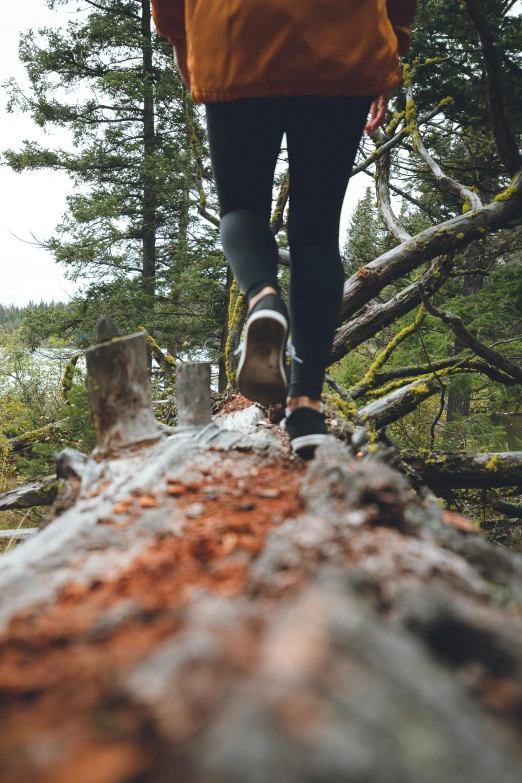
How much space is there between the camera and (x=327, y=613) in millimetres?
417

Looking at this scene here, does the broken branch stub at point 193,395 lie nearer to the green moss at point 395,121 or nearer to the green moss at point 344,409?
the green moss at point 344,409

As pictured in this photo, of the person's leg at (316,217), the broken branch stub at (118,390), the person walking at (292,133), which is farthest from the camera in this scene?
the person's leg at (316,217)

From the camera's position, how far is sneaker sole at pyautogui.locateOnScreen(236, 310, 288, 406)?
1.47 m

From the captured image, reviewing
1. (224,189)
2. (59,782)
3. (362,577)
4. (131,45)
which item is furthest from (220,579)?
(131,45)

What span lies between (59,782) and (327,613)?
233 millimetres

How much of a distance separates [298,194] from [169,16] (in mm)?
899

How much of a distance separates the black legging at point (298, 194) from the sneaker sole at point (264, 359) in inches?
2.9

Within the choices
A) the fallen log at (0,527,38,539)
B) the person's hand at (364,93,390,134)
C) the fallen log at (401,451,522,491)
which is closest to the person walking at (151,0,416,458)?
the person's hand at (364,93,390,134)

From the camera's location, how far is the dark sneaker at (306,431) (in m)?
1.40

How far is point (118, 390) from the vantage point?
126cm

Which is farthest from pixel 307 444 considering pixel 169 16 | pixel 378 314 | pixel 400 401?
pixel 378 314

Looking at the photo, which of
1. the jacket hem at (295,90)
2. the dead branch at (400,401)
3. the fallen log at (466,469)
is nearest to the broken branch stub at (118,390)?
the jacket hem at (295,90)

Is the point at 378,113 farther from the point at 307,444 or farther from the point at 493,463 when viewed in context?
the point at 493,463

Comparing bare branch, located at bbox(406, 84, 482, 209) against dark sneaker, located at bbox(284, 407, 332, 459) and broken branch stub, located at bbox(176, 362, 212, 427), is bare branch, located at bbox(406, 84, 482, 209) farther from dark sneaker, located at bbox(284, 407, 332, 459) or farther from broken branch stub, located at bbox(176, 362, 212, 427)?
broken branch stub, located at bbox(176, 362, 212, 427)
